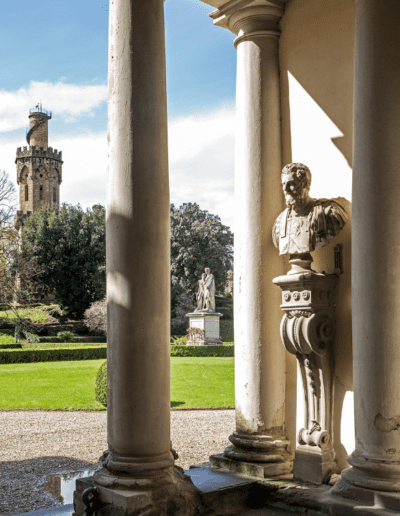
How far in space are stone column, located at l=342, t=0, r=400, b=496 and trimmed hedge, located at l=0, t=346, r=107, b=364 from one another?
80.5ft

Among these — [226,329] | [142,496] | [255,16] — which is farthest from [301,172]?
[226,329]

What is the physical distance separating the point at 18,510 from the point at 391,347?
509cm

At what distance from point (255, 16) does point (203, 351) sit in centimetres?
2401

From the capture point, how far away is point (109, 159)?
4.39m

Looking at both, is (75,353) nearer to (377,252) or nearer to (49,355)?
(49,355)

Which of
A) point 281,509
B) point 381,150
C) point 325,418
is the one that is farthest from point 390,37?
point 281,509

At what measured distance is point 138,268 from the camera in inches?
165

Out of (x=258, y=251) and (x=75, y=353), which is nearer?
(x=258, y=251)

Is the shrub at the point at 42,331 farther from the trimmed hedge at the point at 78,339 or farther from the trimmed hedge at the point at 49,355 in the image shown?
the trimmed hedge at the point at 49,355

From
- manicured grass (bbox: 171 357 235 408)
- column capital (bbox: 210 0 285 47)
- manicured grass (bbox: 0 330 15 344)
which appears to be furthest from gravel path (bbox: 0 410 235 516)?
manicured grass (bbox: 0 330 15 344)

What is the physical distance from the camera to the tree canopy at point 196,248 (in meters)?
50.5

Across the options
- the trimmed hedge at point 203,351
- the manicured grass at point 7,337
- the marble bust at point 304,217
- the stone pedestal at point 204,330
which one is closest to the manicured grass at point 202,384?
the trimmed hedge at point 203,351

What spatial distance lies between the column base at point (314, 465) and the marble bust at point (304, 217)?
A: 70.7 inches

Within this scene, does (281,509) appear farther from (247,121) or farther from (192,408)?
(192,408)
